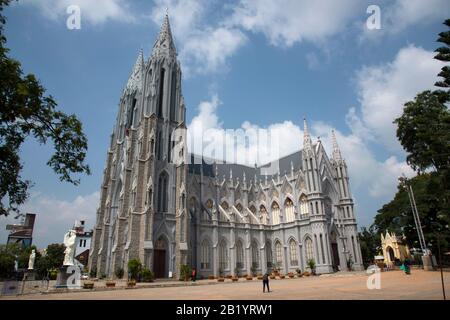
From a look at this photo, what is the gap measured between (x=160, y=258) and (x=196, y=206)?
1046 cm

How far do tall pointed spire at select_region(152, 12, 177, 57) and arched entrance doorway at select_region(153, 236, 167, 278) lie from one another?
94.2 ft

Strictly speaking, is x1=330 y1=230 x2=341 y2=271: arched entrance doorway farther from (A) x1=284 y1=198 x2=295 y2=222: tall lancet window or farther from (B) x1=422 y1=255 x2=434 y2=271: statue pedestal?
(B) x1=422 y1=255 x2=434 y2=271: statue pedestal

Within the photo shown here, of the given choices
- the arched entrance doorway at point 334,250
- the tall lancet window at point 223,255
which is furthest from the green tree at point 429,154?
the tall lancet window at point 223,255

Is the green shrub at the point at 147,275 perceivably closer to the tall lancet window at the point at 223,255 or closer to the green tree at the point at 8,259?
the tall lancet window at the point at 223,255

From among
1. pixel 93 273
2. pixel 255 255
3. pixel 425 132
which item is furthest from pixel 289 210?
pixel 93 273

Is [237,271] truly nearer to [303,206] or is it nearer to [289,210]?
[289,210]

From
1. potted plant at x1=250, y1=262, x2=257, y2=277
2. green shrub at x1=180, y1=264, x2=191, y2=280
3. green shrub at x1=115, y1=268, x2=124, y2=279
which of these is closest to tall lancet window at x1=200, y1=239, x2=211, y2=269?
green shrub at x1=180, y1=264, x2=191, y2=280

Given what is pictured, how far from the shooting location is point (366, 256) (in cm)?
5559

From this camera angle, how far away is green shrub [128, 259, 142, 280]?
2969 cm

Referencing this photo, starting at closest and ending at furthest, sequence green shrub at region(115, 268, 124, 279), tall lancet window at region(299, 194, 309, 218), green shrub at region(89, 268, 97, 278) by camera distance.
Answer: green shrub at region(115, 268, 124, 279), green shrub at region(89, 268, 97, 278), tall lancet window at region(299, 194, 309, 218)

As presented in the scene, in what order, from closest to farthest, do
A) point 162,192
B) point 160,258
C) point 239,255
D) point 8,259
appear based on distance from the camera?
point 160,258
point 162,192
point 239,255
point 8,259

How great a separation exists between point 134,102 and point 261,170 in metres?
28.5

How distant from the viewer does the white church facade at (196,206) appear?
35281 mm

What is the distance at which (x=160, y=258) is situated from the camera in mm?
34250
